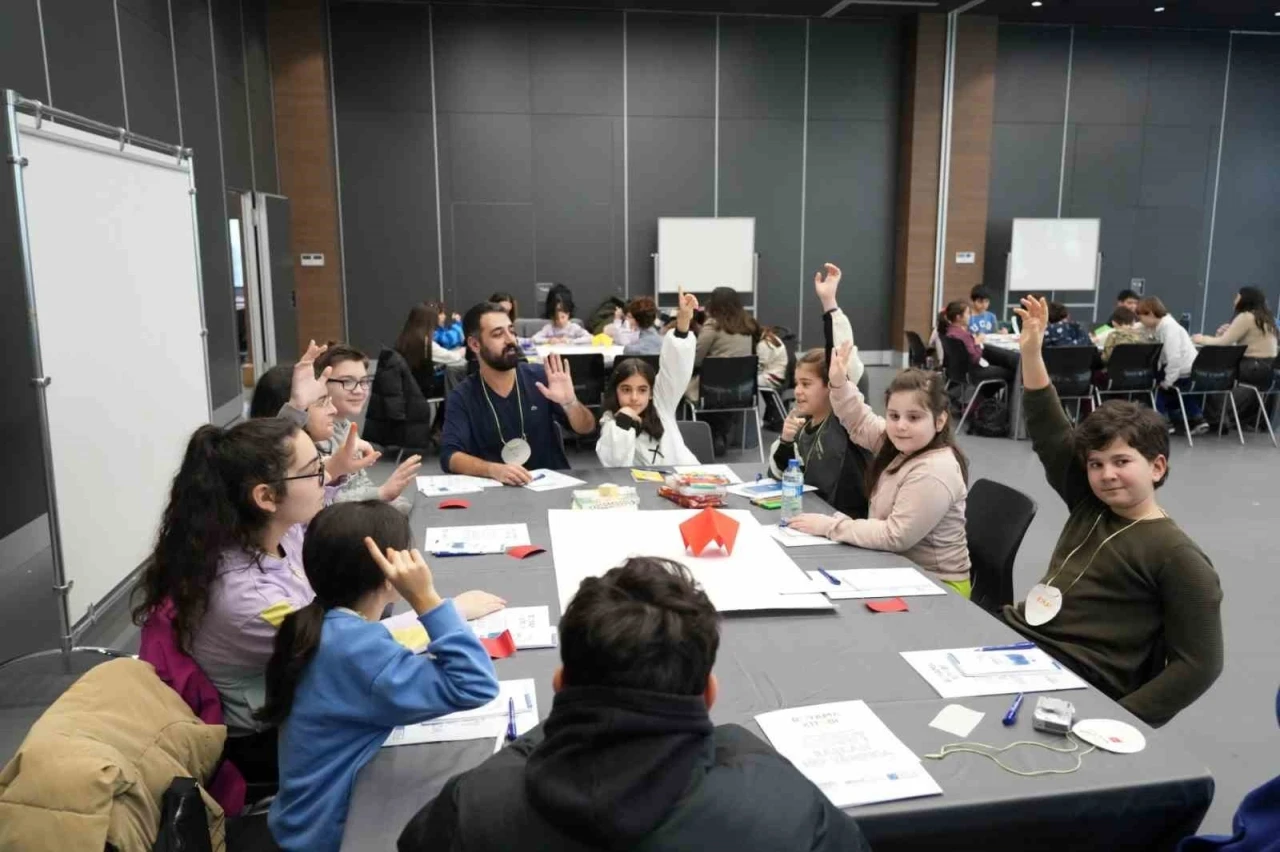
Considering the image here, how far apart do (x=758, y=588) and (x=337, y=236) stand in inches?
367

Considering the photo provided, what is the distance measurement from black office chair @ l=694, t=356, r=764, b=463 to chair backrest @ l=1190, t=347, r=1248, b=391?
3.71 metres

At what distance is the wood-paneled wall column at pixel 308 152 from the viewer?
970 cm

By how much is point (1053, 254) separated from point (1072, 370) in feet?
15.5

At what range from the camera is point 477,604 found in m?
2.20

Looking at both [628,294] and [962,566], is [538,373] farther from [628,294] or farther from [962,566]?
[628,294]

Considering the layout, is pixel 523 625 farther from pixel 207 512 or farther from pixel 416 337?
pixel 416 337

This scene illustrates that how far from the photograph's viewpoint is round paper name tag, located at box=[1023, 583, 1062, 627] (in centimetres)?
227

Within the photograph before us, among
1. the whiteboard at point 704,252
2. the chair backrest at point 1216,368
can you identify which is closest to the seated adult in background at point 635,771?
the chair backrest at point 1216,368

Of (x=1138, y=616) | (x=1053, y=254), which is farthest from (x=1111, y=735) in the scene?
(x=1053, y=254)

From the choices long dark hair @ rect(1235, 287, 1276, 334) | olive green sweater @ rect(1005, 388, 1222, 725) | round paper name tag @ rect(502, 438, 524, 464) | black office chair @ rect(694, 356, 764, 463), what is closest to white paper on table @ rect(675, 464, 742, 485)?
round paper name tag @ rect(502, 438, 524, 464)

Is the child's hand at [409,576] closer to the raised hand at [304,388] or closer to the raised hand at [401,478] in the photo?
the raised hand at [401,478]

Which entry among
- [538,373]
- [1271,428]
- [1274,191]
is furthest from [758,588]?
[1274,191]

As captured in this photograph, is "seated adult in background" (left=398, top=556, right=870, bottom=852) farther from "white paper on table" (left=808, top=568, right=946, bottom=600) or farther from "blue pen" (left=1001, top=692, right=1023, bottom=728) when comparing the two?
"white paper on table" (left=808, top=568, right=946, bottom=600)

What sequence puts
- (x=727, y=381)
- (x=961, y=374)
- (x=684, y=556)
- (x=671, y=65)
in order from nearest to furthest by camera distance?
(x=684, y=556) < (x=727, y=381) < (x=961, y=374) < (x=671, y=65)
